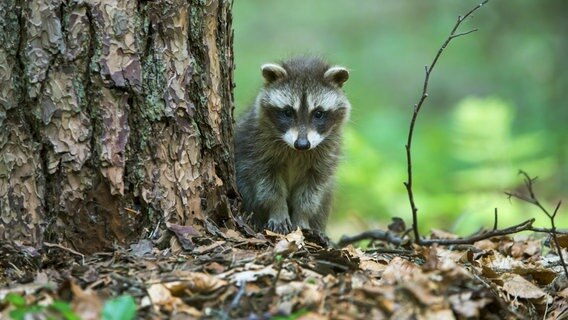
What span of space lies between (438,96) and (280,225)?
1054 cm

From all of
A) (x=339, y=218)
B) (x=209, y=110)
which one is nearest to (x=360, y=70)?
(x=339, y=218)

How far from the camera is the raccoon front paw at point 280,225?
5.86 m

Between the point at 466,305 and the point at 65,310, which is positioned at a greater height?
the point at 65,310

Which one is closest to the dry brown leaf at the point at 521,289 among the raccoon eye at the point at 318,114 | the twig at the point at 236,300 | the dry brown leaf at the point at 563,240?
the dry brown leaf at the point at 563,240

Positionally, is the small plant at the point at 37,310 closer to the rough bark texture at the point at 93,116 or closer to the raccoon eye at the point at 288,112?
the rough bark texture at the point at 93,116

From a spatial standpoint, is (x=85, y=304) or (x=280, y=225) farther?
(x=280, y=225)

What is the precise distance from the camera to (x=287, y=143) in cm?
594

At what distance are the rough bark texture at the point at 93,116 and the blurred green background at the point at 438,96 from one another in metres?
2.73

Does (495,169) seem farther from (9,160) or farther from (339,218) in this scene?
(9,160)

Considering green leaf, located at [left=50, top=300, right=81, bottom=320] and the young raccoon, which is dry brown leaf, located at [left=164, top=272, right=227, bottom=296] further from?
the young raccoon

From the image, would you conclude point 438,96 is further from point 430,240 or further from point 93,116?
point 93,116

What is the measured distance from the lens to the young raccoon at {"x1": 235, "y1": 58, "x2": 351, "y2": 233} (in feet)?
19.9

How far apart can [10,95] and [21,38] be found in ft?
0.98

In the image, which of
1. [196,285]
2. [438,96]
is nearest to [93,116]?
[196,285]
